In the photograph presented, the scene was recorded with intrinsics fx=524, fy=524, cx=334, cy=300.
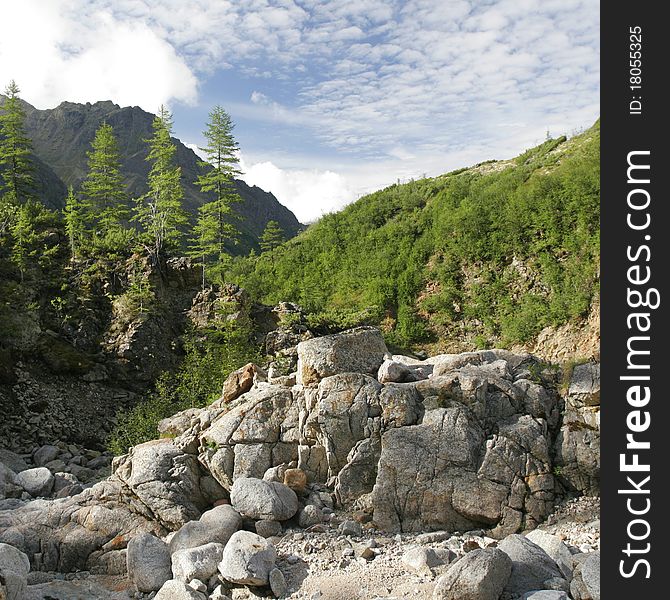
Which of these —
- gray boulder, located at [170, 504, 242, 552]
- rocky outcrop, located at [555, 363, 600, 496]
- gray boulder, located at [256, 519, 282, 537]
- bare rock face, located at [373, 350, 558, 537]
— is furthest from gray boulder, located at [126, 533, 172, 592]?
rocky outcrop, located at [555, 363, 600, 496]

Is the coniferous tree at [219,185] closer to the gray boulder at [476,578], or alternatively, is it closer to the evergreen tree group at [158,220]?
the evergreen tree group at [158,220]

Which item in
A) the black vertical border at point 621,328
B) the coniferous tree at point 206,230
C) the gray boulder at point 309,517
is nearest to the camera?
the black vertical border at point 621,328

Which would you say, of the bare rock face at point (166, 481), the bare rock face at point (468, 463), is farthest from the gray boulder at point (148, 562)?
the bare rock face at point (468, 463)

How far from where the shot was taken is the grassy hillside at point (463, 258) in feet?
→ 88.3

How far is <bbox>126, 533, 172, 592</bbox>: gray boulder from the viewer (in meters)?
9.64

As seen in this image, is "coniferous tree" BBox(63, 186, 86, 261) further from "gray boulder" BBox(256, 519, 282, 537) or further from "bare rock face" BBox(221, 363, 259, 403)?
"gray boulder" BBox(256, 519, 282, 537)

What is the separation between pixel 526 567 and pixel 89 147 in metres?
126

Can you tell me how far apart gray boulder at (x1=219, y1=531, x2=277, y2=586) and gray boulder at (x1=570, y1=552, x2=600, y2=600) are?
497cm

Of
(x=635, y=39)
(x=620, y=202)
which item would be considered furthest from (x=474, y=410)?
(x=635, y=39)

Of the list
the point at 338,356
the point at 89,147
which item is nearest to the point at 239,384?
the point at 338,356

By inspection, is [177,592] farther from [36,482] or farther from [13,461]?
[13,461]

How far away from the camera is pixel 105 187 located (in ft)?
109

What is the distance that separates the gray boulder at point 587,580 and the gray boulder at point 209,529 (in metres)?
6.27

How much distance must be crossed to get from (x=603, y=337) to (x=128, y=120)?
146 meters
